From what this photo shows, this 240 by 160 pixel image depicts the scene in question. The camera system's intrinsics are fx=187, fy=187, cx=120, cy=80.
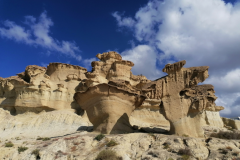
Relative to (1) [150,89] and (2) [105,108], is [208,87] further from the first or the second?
(2) [105,108]

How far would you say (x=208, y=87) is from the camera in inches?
613

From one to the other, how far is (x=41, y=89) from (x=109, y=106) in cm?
1834

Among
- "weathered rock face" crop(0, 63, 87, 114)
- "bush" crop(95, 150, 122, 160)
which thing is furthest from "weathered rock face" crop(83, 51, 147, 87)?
"bush" crop(95, 150, 122, 160)

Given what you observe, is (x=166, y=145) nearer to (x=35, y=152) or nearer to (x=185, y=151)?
(x=185, y=151)

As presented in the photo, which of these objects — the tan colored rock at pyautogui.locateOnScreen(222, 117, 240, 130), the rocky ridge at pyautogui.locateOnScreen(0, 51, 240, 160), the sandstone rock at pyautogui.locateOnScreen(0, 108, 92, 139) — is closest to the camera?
the rocky ridge at pyautogui.locateOnScreen(0, 51, 240, 160)

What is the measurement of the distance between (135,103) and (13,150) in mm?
10045

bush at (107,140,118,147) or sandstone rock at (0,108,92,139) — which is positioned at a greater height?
sandstone rock at (0,108,92,139)

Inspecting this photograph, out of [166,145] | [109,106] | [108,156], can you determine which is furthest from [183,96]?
[108,156]

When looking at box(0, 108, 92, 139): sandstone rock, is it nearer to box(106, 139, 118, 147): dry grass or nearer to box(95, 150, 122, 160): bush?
box(106, 139, 118, 147): dry grass

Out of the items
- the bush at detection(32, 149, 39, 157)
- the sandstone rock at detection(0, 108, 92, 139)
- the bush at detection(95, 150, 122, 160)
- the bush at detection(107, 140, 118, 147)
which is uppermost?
the sandstone rock at detection(0, 108, 92, 139)

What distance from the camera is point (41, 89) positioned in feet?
98.3

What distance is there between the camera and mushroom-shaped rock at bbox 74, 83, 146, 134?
51.5 ft

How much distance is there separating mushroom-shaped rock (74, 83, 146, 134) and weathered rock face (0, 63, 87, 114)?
15196mm

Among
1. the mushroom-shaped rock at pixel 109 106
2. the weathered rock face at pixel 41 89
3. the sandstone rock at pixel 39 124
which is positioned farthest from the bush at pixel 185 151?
the weathered rock face at pixel 41 89
